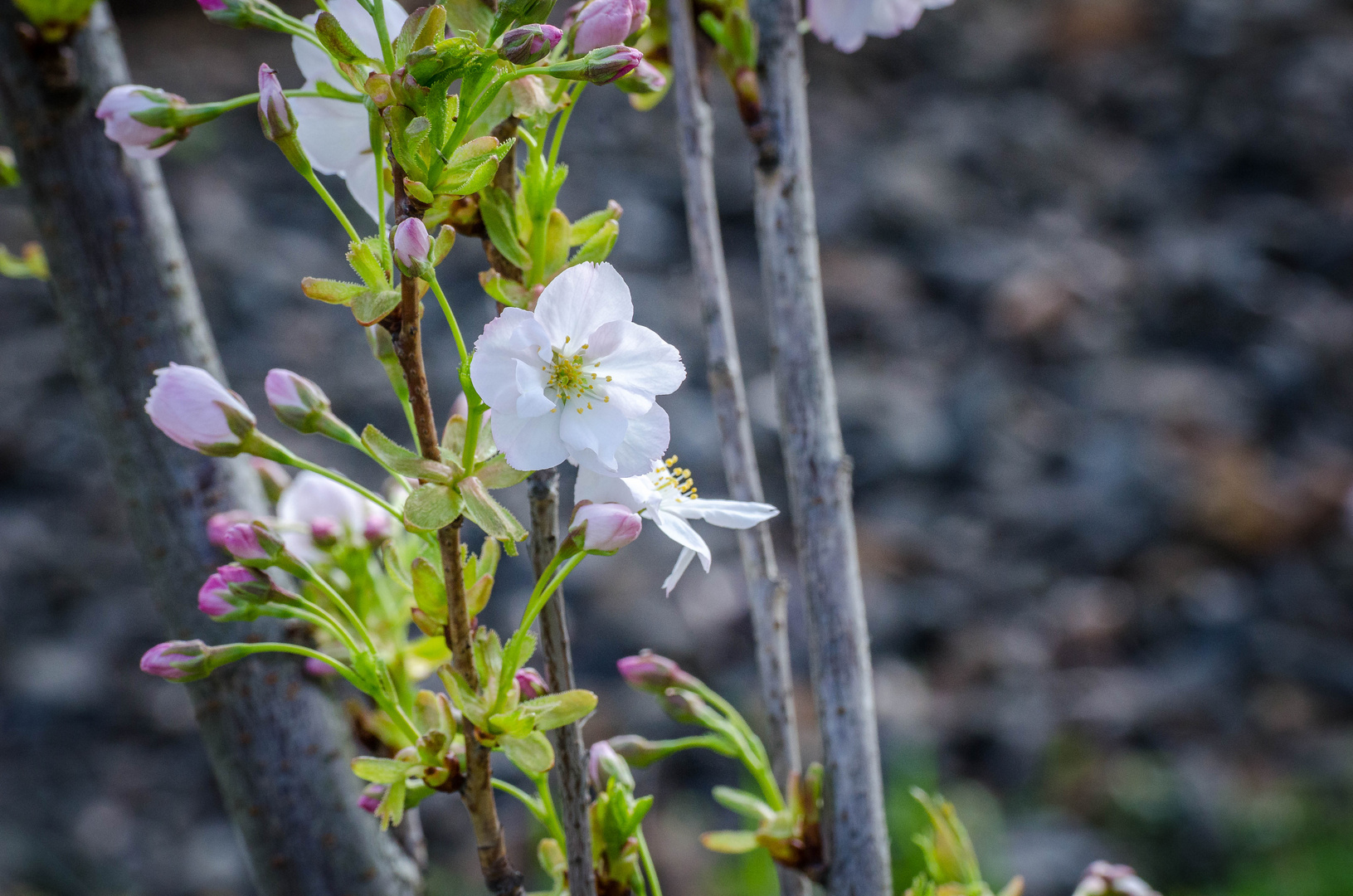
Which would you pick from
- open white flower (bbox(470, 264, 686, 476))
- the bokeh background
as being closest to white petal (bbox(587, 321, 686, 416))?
open white flower (bbox(470, 264, 686, 476))

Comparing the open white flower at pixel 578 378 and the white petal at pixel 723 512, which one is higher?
the open white flower at pixel 578 378

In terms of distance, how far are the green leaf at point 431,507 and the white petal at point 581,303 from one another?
0.06m

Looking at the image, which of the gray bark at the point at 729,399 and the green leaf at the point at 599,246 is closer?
the green leaf at the point at 599,246

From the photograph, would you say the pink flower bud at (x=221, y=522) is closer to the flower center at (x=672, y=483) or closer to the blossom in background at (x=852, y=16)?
the flower center at (x=672, y=483)

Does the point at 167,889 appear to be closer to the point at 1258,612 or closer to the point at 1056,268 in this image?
the point at 1258,612

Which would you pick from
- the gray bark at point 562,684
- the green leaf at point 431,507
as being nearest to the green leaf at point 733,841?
the gray bark at point 562,684

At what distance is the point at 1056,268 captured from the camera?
2322 millimetres

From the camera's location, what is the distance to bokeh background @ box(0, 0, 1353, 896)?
5.08 ft

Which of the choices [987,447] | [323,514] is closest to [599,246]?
[323,514]

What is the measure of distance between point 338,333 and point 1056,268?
1.69m

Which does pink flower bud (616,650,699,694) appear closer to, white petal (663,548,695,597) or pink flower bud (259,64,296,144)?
white petal (663,548,695,597)

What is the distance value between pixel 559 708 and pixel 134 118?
9.7 inches

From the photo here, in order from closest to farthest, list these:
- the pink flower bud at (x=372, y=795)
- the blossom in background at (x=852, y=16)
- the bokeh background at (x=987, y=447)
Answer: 1. the pink flower bud at (x=372, y=795)
2. the blossom in background at (x=852, y=16)
3. the bokeh background at (x=987, y=447)

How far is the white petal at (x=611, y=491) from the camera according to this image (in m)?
0.30
